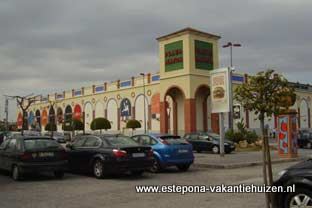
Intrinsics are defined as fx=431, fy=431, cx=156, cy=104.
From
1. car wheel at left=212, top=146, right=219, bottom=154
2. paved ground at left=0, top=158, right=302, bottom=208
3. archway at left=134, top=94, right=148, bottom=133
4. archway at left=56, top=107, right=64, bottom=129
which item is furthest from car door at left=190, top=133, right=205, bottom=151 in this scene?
archway at left=56, top=107, right=64, bottom=129

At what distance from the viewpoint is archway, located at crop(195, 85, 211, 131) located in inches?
1983

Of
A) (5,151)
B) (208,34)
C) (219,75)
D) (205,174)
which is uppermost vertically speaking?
(208,34)

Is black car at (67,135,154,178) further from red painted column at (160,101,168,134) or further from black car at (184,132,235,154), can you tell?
red painted column at (160,101,168,134)

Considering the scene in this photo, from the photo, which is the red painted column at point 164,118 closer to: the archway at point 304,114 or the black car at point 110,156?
the black car at point 110,156

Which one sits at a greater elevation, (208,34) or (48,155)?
(208,34)

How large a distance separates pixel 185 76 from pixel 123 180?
3419 cm

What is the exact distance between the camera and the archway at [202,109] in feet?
165

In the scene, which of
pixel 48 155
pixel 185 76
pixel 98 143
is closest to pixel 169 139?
pixel 98 143

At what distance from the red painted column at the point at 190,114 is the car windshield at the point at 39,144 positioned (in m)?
33.9

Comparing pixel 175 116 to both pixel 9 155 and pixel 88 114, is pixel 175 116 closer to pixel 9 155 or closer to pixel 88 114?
pixel 88 114

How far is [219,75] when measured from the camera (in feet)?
83.1

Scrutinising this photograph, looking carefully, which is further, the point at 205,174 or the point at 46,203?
the point at 205,174

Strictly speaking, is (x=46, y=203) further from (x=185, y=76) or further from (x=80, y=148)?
(x=185, y=76)

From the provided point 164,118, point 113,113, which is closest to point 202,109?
point 164,118
